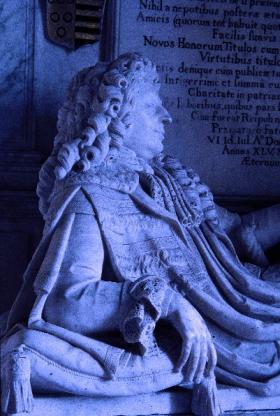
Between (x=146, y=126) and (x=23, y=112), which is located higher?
(x=146, y=126)

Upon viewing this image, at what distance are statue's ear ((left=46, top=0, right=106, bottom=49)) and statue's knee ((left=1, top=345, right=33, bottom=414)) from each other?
2.46 meters

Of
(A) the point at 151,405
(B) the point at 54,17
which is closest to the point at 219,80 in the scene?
(B) the point at 54,17

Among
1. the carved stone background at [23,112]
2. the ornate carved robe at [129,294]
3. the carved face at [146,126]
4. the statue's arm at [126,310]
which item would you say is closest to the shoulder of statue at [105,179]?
the ornate carved robe at [129,294]

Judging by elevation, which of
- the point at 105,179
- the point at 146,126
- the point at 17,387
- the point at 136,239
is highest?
the point at 146,126

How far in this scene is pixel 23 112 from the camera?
216 inches

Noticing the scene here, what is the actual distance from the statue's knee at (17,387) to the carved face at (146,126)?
4.54ft

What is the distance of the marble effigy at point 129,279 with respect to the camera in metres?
3.75

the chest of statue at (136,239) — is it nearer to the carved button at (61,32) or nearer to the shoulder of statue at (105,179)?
the shoulder of statue at (105,179)

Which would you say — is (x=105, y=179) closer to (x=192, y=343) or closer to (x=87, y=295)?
(x=87, y=295)

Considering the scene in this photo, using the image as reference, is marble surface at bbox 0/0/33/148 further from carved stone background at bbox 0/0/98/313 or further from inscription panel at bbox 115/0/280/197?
inscription panel at bbox 115/0/280/197

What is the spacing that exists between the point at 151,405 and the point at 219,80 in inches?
98.4

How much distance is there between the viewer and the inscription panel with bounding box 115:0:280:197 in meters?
5.59

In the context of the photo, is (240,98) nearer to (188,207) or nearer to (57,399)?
(188,207)

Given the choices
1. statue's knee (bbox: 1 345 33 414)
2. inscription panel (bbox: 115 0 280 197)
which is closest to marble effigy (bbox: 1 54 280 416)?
statue's knee (bbox: 1 345 33 414)
